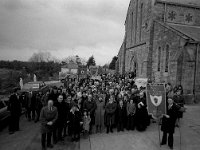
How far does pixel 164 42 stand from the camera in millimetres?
17594

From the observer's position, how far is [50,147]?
675 cm

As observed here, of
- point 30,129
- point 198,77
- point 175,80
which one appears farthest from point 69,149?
point 198,77

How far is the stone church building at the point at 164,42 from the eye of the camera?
1540 centimetres

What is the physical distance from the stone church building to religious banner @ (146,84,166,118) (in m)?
9.24

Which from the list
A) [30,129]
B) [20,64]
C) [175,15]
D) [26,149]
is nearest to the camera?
[26,149]

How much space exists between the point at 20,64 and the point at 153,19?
4088 centimetres

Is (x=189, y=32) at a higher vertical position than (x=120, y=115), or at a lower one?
higher

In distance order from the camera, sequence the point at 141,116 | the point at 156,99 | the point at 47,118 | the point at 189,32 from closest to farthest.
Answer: the point at 47,118 → the point at 156,99 → the point at 141,116 → the point at 189,32

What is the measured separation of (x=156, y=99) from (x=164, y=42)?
483 inches

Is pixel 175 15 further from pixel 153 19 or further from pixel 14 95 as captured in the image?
pixel 14 95

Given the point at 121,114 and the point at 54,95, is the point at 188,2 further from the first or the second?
the point at 54,95

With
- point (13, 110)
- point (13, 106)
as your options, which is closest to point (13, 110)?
point (13, 110)

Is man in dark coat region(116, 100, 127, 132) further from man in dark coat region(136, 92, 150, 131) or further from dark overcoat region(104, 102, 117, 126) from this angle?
man in dark coat region(136, 92, 150, 131)

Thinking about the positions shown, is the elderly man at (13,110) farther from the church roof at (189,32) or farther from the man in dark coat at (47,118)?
the church roof at (189,32)
